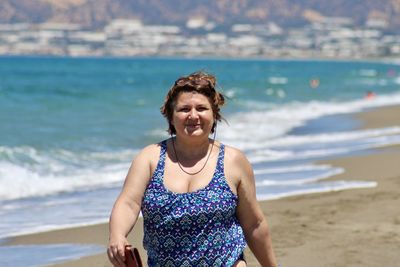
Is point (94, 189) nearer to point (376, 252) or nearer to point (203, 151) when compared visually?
point (376, 252)

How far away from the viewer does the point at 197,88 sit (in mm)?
3639

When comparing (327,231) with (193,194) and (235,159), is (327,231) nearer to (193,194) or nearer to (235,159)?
(235,159)

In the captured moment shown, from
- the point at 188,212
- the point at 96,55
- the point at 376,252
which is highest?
the point at 96,55

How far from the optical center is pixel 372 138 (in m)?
17.6

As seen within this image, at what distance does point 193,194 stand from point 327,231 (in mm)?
4219

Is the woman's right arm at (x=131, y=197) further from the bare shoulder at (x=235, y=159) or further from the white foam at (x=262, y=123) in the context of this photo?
the white foam at (x=262, y=123)

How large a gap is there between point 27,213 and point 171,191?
596cm

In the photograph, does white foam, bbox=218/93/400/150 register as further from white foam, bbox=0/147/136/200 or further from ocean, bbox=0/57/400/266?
white foam, bbox=0/147/136/200

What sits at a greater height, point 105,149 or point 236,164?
point 236,164

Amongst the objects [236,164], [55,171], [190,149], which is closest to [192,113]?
[190,149]

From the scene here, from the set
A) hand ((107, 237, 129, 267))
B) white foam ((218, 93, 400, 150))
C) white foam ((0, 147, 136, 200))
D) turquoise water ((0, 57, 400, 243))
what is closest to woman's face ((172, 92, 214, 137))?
turquoise water ((0, 57, 400, 243))

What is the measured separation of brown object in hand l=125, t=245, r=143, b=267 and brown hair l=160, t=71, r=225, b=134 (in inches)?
24.6

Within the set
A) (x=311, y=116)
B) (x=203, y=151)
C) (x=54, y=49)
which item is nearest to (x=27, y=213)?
(x=203, y=151)

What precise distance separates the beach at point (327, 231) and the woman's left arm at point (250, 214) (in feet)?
8.88
